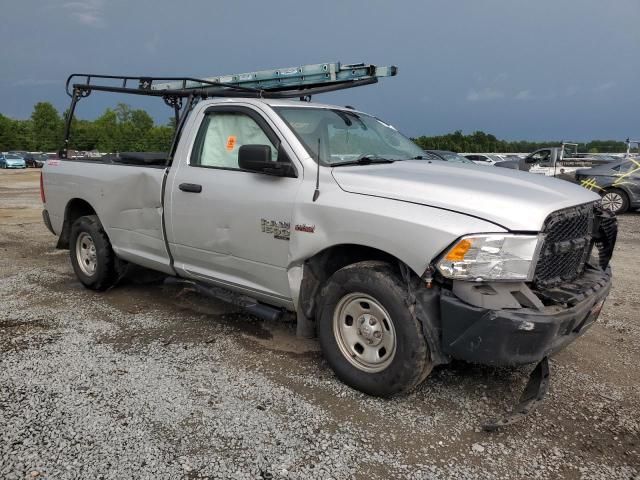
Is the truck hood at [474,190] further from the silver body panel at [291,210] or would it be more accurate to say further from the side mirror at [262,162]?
the side mirror at [262,162]

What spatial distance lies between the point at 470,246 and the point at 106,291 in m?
4.34

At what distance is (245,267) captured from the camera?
409 cm

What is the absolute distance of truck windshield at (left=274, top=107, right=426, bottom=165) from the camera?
12.9 ft

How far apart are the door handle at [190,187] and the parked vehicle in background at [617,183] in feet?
38.4

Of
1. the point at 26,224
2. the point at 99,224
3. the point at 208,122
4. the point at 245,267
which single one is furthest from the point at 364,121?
the point at 26,224

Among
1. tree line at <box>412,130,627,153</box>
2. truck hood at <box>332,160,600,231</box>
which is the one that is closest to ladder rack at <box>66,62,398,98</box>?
truck hood at <box>332,160,600,231</box>

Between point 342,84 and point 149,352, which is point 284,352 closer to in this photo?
point 149,352

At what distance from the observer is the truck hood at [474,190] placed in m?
2.99

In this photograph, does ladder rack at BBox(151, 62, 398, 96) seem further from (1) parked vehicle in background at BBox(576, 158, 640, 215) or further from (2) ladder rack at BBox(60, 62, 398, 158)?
(1) parked vehicle in background at BBox(576, 158, 640, 215)

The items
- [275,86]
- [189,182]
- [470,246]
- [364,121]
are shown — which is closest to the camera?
[470,246]

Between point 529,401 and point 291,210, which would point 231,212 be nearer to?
point 291,210

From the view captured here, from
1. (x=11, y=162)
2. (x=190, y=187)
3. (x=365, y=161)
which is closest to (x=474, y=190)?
(x=365, y=161)

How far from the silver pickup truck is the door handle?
22 millimetres

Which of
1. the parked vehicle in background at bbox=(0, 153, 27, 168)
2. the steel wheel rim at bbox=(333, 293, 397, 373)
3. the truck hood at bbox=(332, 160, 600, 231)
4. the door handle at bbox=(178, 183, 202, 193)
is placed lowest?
the parked vehicle in background at bbox=(0, 153, 27, 168)
